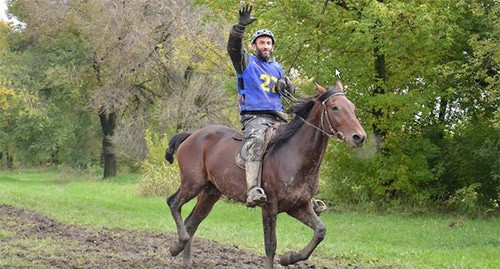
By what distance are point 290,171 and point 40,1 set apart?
32269 millimetres

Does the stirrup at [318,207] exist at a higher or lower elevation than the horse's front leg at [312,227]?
higher

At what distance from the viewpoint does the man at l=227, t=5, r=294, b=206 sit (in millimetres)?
7875

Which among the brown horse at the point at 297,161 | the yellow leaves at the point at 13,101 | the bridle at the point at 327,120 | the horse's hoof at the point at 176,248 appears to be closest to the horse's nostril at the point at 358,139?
the brown horse at the point at 297,161

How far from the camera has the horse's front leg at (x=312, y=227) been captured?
24.8 feet

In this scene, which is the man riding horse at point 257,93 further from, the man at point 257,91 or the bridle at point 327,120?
the bridle at point 327,120

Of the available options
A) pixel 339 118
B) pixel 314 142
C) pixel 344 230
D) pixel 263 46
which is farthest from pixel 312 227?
pixel 344 230

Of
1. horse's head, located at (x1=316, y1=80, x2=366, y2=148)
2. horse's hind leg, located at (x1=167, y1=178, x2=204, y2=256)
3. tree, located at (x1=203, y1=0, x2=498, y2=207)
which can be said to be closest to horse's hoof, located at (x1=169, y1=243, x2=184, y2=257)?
horse's hind leg, located at (x1=167, y1=178, x2=204, y2=256)

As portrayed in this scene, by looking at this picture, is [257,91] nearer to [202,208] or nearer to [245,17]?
[245,17]

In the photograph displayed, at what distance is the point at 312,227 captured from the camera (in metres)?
7.71

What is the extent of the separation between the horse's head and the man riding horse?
76 centimetres

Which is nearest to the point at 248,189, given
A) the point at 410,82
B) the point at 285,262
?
the point at 285,262

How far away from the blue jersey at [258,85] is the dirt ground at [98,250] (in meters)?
2.43

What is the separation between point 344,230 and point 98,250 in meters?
7.57

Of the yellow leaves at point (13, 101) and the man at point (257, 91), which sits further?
the yellow leaves at point (13, 101)
